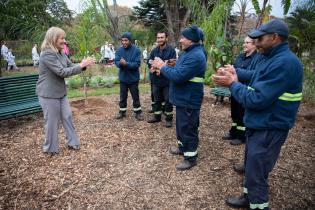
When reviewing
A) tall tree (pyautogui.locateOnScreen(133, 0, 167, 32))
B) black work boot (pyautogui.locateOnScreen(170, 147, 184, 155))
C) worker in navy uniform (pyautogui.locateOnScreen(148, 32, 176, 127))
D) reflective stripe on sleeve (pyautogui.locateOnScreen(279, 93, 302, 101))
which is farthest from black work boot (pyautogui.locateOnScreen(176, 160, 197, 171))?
tall tree (pyautogui.locateOnScreen(133, 0, 167, 32))

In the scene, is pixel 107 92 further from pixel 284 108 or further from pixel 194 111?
pixel 284 108

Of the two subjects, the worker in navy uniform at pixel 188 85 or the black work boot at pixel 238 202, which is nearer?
the black work boot at pixel 238 202

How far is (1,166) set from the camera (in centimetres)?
434

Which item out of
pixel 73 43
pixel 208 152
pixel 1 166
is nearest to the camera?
pixel 1 166

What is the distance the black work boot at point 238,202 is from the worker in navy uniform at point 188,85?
36.5 inches

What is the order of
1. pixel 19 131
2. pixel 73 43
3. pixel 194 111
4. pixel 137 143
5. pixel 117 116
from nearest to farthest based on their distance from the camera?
pixel 194 111 → pixel 137 143 → pixel 19 131 → pixel 117 116 → pixel 73 43

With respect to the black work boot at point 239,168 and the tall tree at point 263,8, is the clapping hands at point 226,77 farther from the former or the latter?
the tall tree at point 263,8

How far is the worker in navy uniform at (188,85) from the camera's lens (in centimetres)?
382

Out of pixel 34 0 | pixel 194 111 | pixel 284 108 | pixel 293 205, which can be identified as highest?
pixel 34 0

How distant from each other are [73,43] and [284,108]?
6.11 meters

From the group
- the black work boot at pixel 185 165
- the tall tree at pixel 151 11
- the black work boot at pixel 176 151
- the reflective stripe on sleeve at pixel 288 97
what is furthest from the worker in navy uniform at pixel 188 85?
the tall tree at pixel 151 11

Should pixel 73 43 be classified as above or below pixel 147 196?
above

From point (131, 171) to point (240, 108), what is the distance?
2226 mm

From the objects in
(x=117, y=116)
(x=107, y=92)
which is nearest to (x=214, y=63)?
(x=107, y=92)
